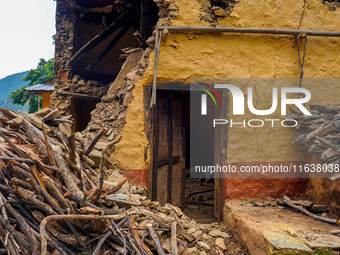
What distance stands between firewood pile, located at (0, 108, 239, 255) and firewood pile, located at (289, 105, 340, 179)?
1582mm

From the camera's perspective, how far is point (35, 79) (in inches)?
743

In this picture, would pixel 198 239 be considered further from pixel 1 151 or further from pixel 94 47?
pixel 94 47

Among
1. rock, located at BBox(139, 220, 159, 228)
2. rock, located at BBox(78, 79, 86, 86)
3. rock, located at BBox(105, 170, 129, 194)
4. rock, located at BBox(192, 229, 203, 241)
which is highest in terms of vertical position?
rock, located at BBox(78, 79, 86, 86)

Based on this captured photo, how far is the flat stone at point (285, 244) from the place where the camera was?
8.18ft

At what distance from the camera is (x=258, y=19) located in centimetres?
399

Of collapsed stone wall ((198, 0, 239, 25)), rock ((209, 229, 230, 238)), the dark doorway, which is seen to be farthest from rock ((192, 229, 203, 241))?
the dark doorway

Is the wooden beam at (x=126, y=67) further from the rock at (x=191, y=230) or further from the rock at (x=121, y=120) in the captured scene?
the rock at (x=191, y=230)

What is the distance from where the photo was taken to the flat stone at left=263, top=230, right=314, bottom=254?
2493 mm

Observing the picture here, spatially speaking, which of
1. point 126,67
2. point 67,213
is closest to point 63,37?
point 126,67

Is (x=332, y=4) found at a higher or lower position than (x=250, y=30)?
higher

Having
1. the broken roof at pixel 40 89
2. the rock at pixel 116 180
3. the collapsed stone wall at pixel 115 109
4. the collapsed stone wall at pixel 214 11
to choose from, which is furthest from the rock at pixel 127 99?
→ the broken roof at pixel 40 89

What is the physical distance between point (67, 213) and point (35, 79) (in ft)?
61.0

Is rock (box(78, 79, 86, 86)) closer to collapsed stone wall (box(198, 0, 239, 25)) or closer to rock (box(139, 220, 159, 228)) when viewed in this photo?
collapsed stone wall (box(198, 0, 239, 25))

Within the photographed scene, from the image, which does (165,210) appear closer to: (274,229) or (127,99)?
(274,229)
